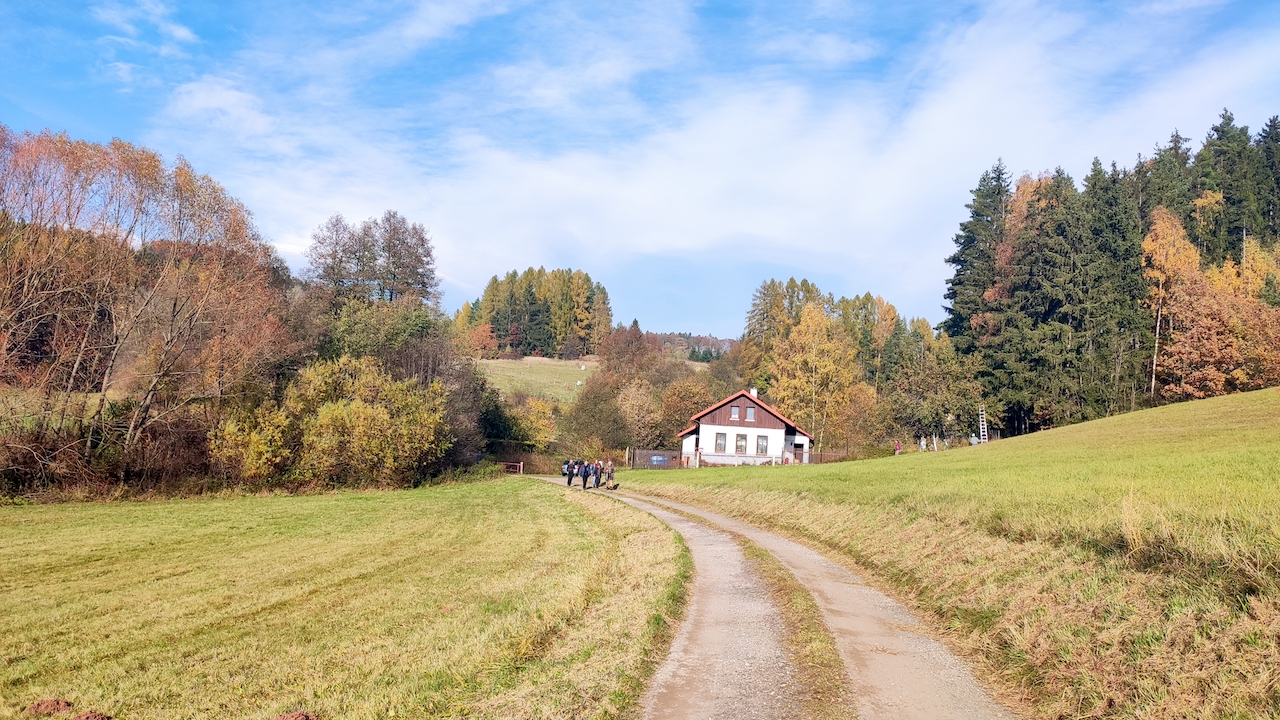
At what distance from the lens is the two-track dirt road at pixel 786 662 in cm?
682

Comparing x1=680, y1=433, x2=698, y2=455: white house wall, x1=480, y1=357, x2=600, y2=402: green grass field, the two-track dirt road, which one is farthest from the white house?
the two-track dirt road

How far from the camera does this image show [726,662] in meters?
8.17

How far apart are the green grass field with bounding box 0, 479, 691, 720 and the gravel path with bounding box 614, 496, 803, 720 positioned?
350mm

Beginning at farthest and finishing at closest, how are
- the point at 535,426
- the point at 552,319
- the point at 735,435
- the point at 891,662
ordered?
the point at 552,319 < the point at 535,426 < the point at 735,435 < the point at 891,662

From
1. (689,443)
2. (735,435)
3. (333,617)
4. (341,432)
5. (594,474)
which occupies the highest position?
(735,435)

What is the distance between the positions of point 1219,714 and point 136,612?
15.5 metres

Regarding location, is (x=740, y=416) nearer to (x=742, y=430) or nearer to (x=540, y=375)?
(x=742, y=430)

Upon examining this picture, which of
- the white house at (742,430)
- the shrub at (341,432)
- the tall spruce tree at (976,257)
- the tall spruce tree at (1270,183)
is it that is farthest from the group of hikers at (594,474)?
the tall spruce tree at (1270,183)

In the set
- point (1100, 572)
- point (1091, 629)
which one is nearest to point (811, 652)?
point (1091, 629)

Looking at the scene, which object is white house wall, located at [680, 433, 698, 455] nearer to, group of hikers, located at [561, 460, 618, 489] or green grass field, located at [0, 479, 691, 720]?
group of hikers, located at [561, 460, 618, 489]

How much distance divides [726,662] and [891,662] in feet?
6.33

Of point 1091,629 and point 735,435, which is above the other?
point 735,435

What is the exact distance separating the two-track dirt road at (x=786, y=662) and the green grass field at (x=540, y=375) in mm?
81636

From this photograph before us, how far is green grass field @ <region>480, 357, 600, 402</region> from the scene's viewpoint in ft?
336
